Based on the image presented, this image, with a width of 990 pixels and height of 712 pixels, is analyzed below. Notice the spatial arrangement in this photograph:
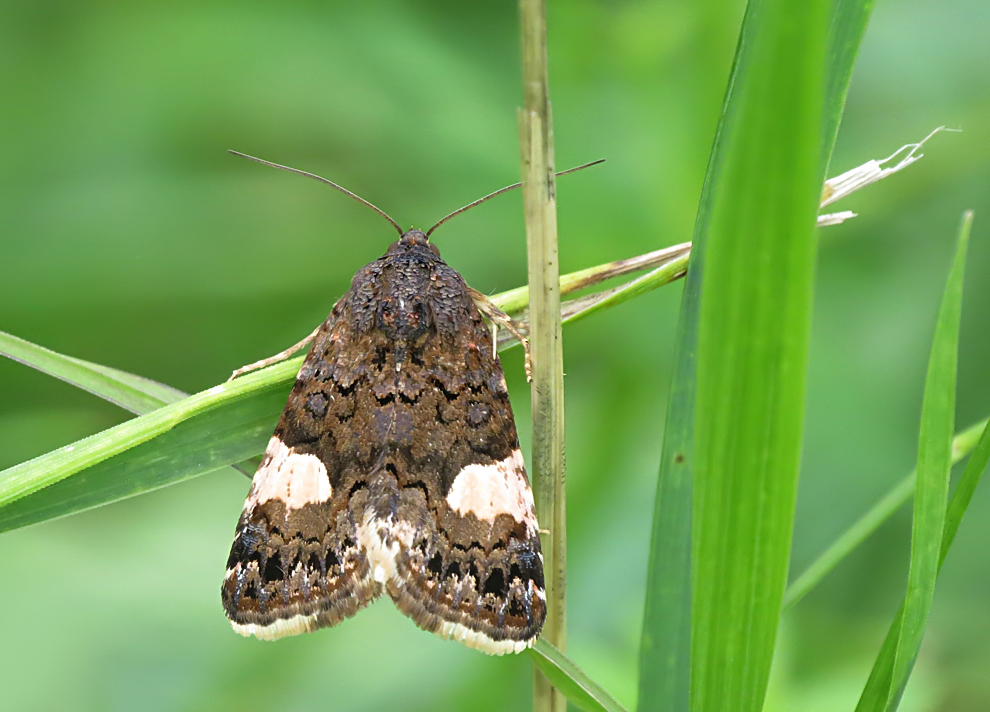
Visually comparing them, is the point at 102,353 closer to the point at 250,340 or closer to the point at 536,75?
the point at 250,340

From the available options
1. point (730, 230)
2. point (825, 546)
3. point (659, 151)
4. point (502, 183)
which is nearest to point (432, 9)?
point (502, 183)

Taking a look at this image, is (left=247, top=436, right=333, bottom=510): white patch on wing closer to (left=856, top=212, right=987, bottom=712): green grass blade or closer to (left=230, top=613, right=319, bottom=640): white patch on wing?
(left=230, top=613, right=319, bottom=640): white patch on wing

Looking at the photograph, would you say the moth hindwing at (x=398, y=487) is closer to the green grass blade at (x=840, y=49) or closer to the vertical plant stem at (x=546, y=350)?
the vertical plant stem at (x=546, y=350)

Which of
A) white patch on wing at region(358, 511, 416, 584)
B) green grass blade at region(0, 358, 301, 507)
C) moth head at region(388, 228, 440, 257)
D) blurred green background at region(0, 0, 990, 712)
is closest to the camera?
green grass blade at region(0, 358, 301, 507)

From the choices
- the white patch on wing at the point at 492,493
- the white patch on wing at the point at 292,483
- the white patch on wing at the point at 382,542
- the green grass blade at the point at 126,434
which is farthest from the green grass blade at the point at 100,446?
the white patch on wing at the point at 492,493

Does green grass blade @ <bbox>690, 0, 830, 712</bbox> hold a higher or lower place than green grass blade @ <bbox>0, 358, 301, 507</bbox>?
higher

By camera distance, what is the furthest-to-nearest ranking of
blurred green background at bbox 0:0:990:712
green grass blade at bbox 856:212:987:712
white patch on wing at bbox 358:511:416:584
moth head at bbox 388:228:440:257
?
blurred green background at bbox 0:0:990:712
moth head at bbox 388:228:440:257
white patch on wing at bbox 358:511:416:584
green grass blade at bbox 856:212:987:712

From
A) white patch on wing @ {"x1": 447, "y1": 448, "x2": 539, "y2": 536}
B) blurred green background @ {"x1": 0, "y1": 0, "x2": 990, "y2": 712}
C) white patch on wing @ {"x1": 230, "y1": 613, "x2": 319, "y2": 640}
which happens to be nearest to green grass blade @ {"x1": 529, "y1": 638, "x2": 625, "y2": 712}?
white patch on wing @ {"x1": 447, "y1": 448, "x2": 539, "y2": 536}
